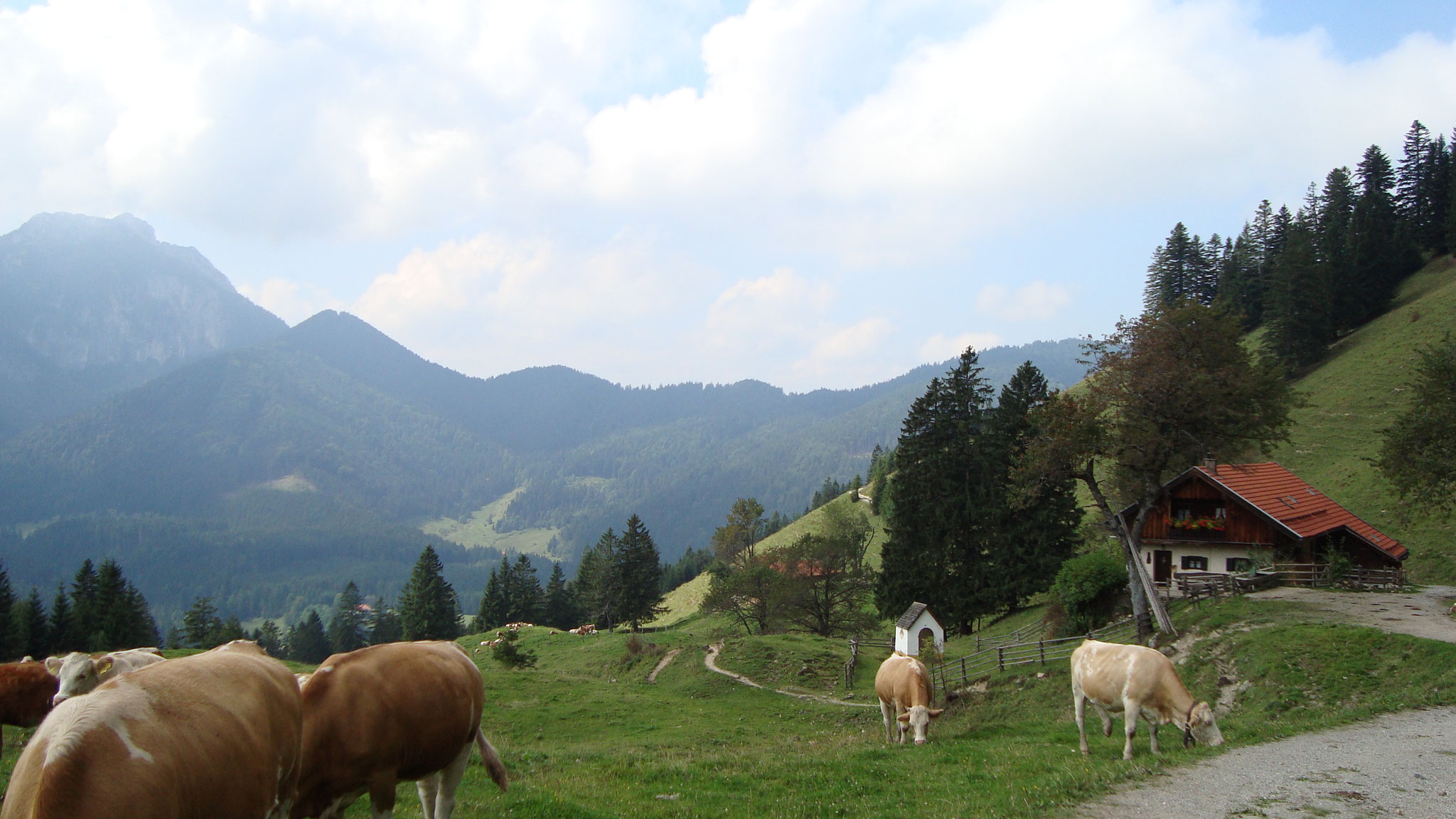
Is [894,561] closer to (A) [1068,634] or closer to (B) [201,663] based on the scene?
(A) [1068,634]

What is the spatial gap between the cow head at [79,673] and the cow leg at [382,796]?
5.06 metres

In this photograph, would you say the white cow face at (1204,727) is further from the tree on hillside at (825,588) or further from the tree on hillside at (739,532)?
the tree on hillside at (739,532)

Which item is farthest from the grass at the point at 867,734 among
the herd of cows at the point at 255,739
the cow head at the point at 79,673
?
the cow head at the point at 79,673

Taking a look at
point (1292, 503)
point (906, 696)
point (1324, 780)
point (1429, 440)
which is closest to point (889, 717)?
point (906, 696)

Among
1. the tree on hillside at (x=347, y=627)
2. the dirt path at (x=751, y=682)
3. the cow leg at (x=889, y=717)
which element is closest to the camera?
the cow leg at (x=889, y=717)

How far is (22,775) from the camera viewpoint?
3926 millimetres

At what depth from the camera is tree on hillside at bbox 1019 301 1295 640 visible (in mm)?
26297

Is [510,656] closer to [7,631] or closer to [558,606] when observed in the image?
[7,631]

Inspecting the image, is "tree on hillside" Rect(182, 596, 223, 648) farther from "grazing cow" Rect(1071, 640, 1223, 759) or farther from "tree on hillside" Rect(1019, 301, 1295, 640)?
"grazing cow" Rect(1071, 640, 1223, 759)

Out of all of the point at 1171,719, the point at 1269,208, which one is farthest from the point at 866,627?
the point at 1269,208

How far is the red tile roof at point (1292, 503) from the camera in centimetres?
3369

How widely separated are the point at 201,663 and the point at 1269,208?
13492cm

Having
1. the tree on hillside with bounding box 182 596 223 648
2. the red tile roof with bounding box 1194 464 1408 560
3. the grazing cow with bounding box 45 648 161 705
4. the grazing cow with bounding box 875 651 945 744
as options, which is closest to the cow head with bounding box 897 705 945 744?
the grazing cow with bounding box 875 651 945 744

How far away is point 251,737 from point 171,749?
0.67 metres
